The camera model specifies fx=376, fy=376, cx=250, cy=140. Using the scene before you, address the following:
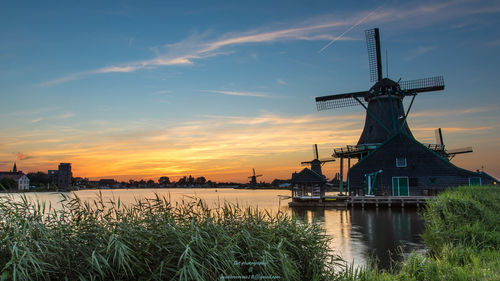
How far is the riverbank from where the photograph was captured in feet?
26.0

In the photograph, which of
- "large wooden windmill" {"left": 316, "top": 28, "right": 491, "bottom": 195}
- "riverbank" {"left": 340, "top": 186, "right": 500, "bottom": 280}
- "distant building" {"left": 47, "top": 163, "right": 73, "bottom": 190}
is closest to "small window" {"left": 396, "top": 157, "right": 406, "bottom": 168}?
"large wooden windmill" {"left": 316, "top": 28, "right": 491, "bottom": 195}

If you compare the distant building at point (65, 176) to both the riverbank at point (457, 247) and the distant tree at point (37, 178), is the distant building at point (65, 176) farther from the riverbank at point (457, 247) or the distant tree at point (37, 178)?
the distant tree at point (37, 178)

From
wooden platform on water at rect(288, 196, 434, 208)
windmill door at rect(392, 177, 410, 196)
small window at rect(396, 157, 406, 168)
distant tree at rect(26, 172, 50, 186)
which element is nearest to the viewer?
Answer: wooden platform on water at rect(288, 196, 434, 208)

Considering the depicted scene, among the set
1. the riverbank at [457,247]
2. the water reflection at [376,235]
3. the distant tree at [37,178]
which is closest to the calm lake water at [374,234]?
the water reflection at [376,235]

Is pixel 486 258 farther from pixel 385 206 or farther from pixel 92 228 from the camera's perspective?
pixel 385 206

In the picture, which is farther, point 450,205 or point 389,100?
point 389,100

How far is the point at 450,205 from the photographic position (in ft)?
46.7

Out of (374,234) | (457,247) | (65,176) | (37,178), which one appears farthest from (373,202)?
(37,178)

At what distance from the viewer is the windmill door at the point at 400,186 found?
37.7 meters

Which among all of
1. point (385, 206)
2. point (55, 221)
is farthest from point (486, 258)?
point (385, 206)

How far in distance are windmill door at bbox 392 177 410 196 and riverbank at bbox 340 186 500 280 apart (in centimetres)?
2034

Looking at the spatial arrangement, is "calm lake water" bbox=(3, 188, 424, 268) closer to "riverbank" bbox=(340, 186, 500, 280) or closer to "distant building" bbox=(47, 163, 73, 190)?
"distant building" bbox=(47, 163, 73, 190)

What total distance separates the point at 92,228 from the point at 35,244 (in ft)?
2.93

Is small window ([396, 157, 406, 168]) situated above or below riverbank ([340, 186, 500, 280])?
above
